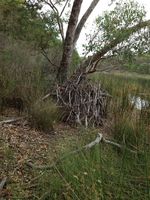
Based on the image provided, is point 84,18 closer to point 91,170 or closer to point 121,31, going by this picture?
point 121,31

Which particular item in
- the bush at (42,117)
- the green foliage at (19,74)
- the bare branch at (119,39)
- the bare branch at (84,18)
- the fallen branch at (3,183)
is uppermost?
the bare branch at (84,18)

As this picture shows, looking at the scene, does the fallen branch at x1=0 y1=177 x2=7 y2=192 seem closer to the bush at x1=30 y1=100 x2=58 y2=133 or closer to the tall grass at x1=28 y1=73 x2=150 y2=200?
the tall grass at x1=28 y1=73 x2=150 y2=200

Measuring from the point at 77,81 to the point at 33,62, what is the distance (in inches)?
83.8

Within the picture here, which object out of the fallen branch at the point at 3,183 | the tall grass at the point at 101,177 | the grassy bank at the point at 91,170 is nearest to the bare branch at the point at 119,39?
the grassy bank at the point at 91,170

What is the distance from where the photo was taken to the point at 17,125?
575cm

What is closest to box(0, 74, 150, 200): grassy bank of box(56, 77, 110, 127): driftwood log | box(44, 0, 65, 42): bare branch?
box(56, 77, 110, 127): driftwood log

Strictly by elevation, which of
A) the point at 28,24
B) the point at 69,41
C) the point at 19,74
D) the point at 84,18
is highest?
the point at 84,18

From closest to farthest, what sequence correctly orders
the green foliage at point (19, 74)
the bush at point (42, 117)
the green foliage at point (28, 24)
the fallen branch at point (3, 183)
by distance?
1. the fallen branch at point (3, 183)
2. the bush at point (42, 117)
3. the green foliage at point (19, 74)
4. the green foliage at point (28, 24)

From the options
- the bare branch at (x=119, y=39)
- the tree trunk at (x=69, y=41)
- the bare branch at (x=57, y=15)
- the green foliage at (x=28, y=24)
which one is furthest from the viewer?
the bare branch at (x=57, y=15)

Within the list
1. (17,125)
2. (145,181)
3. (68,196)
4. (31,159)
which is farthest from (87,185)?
(17,125)

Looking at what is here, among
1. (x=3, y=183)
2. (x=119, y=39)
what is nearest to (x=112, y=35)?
(x=119, y=39)

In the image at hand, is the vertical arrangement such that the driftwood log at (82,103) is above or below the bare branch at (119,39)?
below

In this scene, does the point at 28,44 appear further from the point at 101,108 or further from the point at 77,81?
the point at 101,108

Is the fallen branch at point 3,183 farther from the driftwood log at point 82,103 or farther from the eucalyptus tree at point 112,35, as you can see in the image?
the eucalyptus tree at point 112,35
